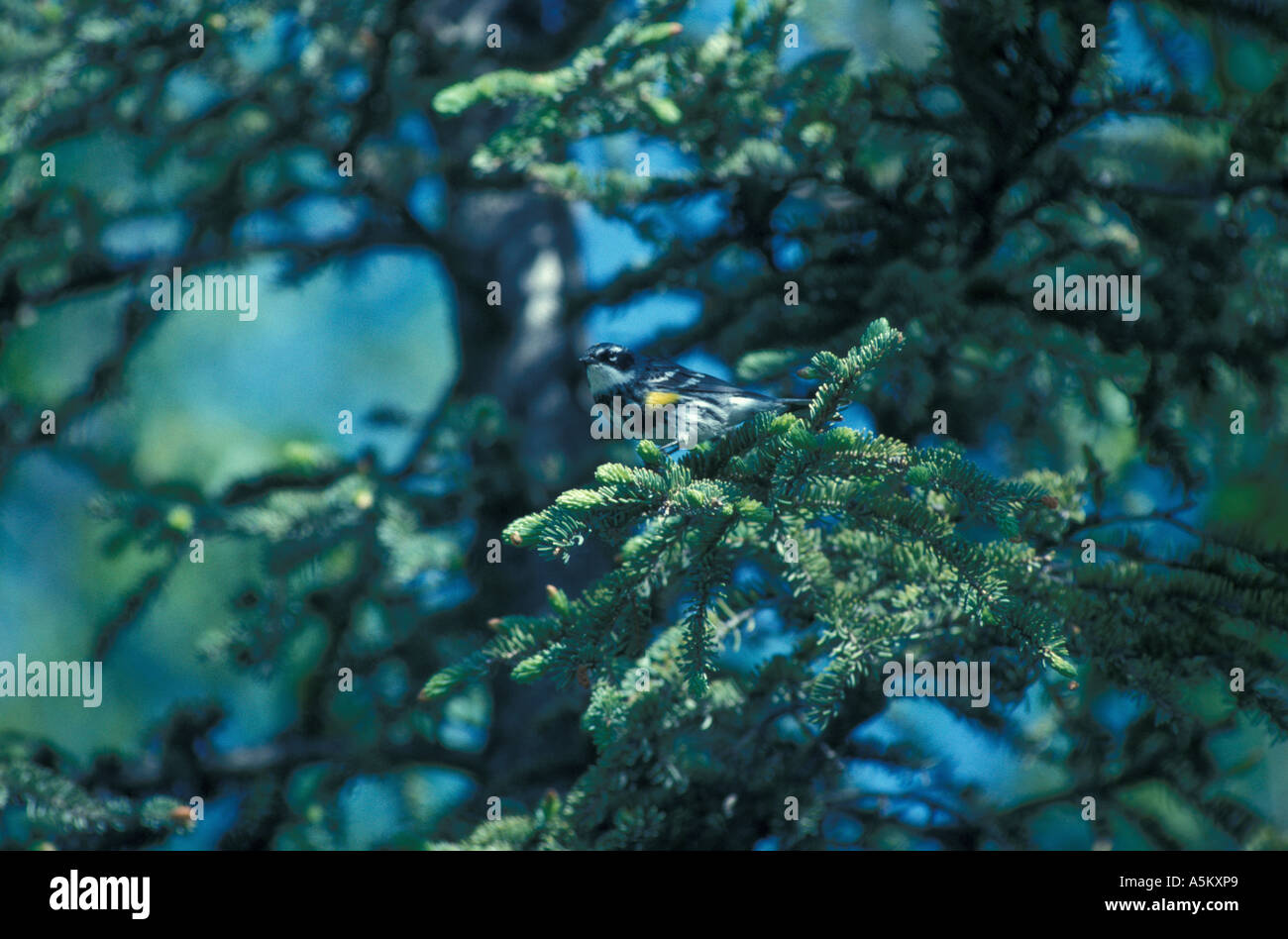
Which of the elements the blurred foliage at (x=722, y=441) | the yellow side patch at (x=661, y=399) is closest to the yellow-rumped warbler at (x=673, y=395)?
the yellow side patch at (x=661, y=399)

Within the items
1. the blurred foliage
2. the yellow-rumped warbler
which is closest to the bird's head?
the yellow-rumped warbler

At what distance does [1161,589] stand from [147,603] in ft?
11.6

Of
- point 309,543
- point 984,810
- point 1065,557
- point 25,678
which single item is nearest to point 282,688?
point 25,678

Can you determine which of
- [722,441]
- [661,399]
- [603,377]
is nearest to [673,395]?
[661,399]

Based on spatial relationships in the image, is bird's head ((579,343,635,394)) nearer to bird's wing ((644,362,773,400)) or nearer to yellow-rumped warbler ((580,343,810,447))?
yellow-rumped warbler ((580,343,810,447))

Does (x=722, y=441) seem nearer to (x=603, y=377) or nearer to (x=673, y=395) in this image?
(x=673, y=395)

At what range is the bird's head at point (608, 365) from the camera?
3.40 metres

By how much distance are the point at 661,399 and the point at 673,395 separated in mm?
36

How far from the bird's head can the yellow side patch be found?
30cm

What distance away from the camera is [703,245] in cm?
337

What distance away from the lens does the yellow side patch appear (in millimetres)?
3002

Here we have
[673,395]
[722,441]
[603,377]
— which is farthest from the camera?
[603,377]

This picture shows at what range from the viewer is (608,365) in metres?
3.45
